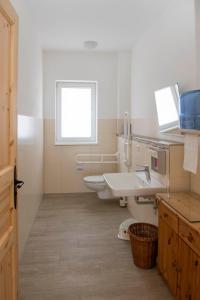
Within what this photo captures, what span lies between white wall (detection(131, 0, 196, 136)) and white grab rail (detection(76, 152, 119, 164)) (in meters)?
0.95

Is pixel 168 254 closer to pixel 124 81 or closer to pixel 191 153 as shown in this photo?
pixel 191 153

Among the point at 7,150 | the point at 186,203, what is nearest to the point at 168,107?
the point at 186,203

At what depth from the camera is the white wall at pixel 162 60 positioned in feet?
7.57

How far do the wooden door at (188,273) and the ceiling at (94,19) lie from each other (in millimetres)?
2332

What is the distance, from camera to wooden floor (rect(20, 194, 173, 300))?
6.91 ft

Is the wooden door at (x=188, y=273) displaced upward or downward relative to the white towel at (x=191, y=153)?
downward

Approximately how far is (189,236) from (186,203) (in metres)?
0.37

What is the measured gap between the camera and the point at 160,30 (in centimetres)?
301

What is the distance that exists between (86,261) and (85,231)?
2.41 feet

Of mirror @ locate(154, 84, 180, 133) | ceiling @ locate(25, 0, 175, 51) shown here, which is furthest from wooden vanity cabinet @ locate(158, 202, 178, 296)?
ceiling @ locate(25, 0, 175, 51)

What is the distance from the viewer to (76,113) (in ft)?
16.0

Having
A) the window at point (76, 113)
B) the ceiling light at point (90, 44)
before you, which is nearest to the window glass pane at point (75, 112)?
the window at point (76, 113)

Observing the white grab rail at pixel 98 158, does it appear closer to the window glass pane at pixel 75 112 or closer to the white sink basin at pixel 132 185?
A: the window glass pane at pixel 75 112

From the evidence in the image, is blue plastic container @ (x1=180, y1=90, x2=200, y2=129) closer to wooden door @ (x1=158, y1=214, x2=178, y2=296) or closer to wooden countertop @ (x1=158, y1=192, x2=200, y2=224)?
wooden countertop @ (x1=158, y1=192, x2=200, y2=224)
